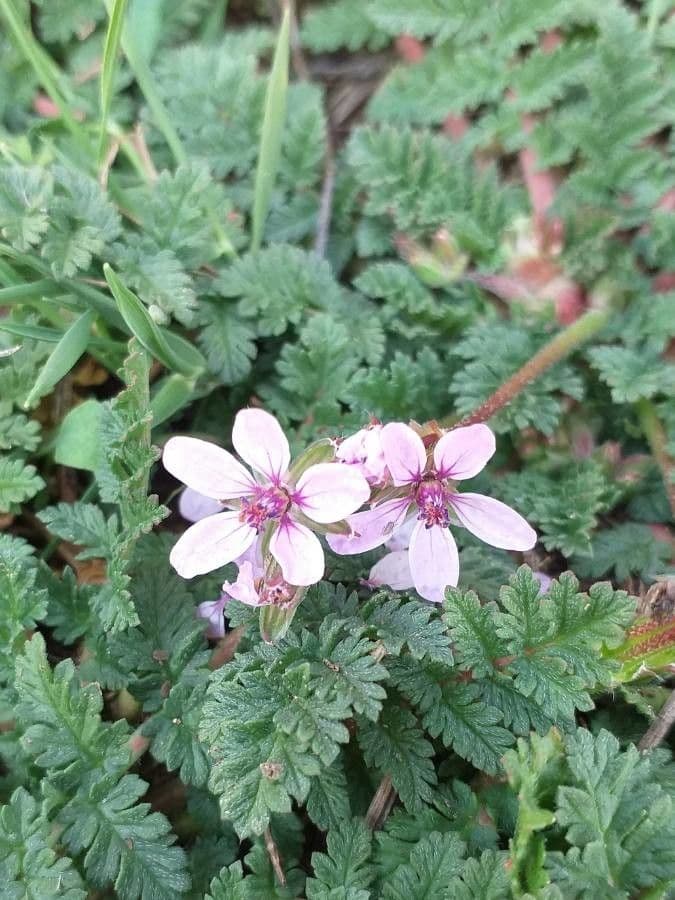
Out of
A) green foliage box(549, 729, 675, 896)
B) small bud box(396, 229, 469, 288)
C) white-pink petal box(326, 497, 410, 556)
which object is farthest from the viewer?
small bud box(396, 229, 469, 288)

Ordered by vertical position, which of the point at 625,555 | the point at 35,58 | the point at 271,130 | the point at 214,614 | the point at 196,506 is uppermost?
the point at 35,58

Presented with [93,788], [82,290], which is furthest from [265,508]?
[82,290]

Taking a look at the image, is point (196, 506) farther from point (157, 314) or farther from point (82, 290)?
point (82, 290)

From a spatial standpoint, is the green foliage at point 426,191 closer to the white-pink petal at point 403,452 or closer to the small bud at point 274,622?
the white-pink petal at point 403,452

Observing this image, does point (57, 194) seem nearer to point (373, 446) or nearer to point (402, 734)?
point (373, 446)

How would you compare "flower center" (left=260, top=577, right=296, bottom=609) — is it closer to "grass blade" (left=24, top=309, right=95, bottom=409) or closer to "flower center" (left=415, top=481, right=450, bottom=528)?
"flower center" (left=415, top=481, right=450, bottom=528)

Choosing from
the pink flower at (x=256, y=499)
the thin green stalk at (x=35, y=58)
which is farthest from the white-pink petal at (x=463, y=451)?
the thin green stalk at (x=35, y=58)

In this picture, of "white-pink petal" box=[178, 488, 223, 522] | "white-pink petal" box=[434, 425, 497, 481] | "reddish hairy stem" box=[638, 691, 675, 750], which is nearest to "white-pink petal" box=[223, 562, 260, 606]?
"white-pink petal" box=[434, 425, 497, 481]
